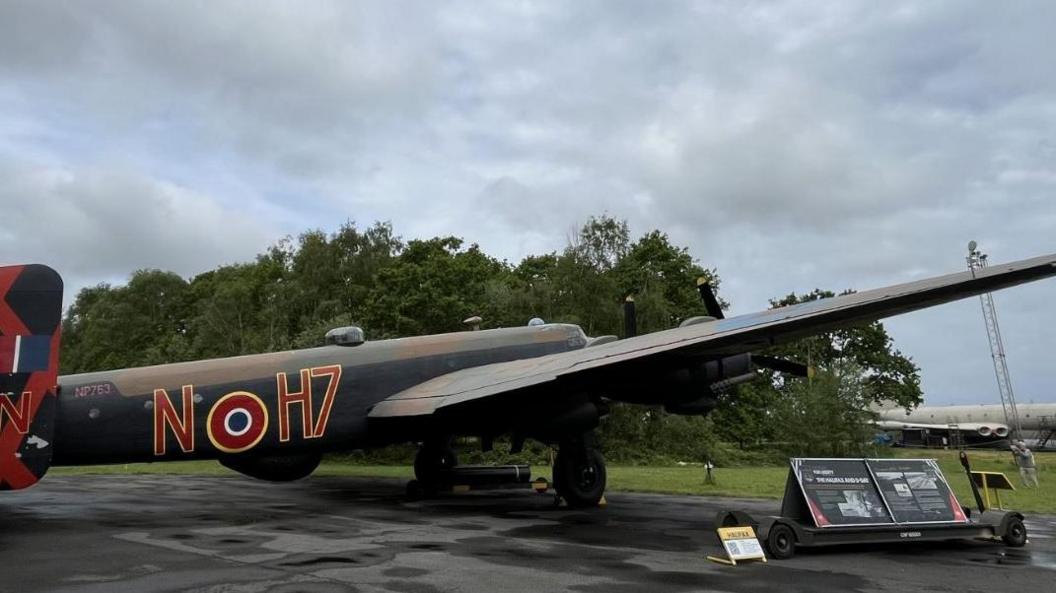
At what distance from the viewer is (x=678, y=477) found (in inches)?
1027

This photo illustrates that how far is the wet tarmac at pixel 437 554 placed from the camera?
7.68 meters

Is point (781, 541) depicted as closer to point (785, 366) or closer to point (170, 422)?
point (785, 366)

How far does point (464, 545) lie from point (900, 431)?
100068 mm

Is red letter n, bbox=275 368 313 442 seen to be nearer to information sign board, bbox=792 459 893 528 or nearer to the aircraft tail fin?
the aircraft tail fin

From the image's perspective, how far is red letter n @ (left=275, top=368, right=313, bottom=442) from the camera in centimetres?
1437

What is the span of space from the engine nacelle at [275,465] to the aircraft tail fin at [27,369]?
339cm

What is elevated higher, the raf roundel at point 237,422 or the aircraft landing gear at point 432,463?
the raf roundel at point 237,422

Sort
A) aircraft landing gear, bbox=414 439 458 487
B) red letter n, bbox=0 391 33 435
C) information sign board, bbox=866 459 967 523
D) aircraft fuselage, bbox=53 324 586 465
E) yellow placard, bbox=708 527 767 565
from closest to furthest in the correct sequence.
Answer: yellow placard, bbox=708 527 767 565
information sign board, bbox=866 459 967 523
red letter n, bbox=0 391 33 435
aircraft fuselage, bbox=53 324 586 465
aircraft landing gear, bbox=414 439 458 487

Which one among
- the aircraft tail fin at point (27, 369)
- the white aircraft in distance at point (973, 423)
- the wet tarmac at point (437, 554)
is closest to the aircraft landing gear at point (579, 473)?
the wet tarmac at point (437, 554)

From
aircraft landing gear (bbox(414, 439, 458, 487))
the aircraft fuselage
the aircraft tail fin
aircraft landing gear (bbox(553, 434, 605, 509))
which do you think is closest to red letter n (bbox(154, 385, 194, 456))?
the aircraft fuselage

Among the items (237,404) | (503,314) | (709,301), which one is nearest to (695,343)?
(709,301)

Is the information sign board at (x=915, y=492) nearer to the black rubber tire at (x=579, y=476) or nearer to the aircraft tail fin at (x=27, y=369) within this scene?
the black rubber tire at (x=579, y=476)

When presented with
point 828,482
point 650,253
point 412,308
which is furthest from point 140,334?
point 828,482

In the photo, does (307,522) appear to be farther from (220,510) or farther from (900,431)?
(900,431)
